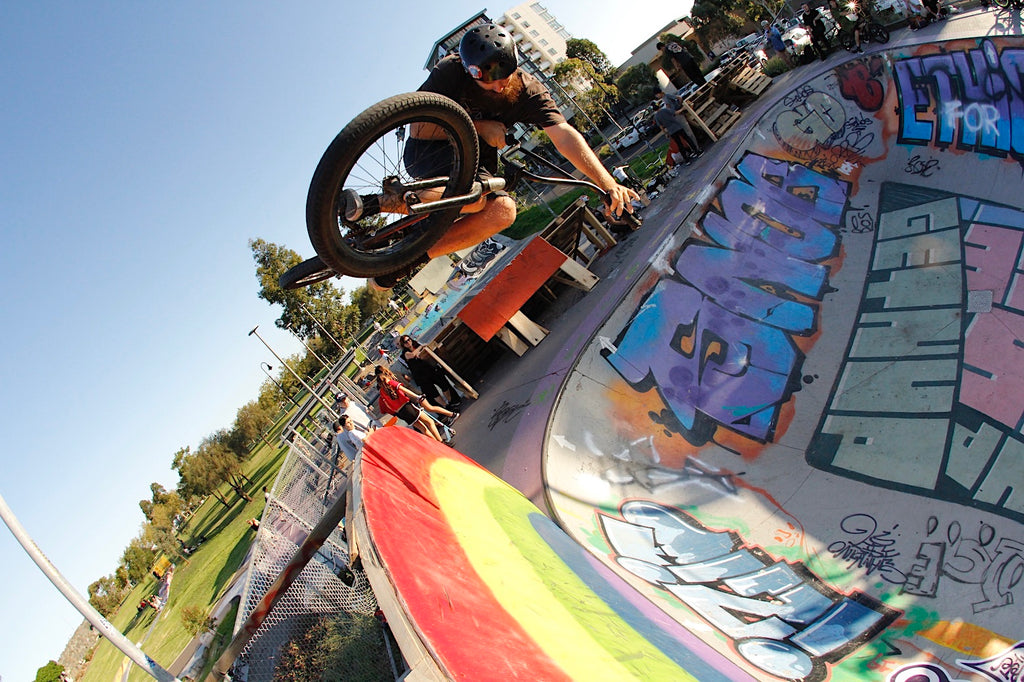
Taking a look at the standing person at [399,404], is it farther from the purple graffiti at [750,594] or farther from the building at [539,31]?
the building at [539,31]

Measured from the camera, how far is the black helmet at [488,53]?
4559 mm

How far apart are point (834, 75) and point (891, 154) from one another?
299cm

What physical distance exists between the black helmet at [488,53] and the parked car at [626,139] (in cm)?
3147

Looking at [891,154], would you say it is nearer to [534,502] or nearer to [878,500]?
[878,500]

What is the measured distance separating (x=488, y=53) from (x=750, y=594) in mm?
5953

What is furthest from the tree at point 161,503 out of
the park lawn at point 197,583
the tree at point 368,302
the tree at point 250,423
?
the tree at point 368,302

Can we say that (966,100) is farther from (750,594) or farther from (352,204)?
(352,204)

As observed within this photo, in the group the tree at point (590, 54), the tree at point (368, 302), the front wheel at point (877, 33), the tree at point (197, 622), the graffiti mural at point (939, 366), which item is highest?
the tree at point (590, 54)

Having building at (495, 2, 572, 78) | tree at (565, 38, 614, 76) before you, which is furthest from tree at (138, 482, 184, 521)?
building at (495, 2, 572, 78)

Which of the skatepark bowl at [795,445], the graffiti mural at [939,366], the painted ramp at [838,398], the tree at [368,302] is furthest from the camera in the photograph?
the tree at [368,302]

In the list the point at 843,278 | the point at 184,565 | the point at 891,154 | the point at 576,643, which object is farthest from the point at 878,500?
the point at 184,565

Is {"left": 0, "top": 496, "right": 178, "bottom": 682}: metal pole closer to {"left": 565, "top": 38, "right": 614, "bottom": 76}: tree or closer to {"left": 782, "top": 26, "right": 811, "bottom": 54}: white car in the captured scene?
{"left": 782, "top": 26, "right": 811, "bottom": 54}: white car

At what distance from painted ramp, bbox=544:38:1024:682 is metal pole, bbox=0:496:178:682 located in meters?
4.22

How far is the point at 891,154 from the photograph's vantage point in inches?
472
